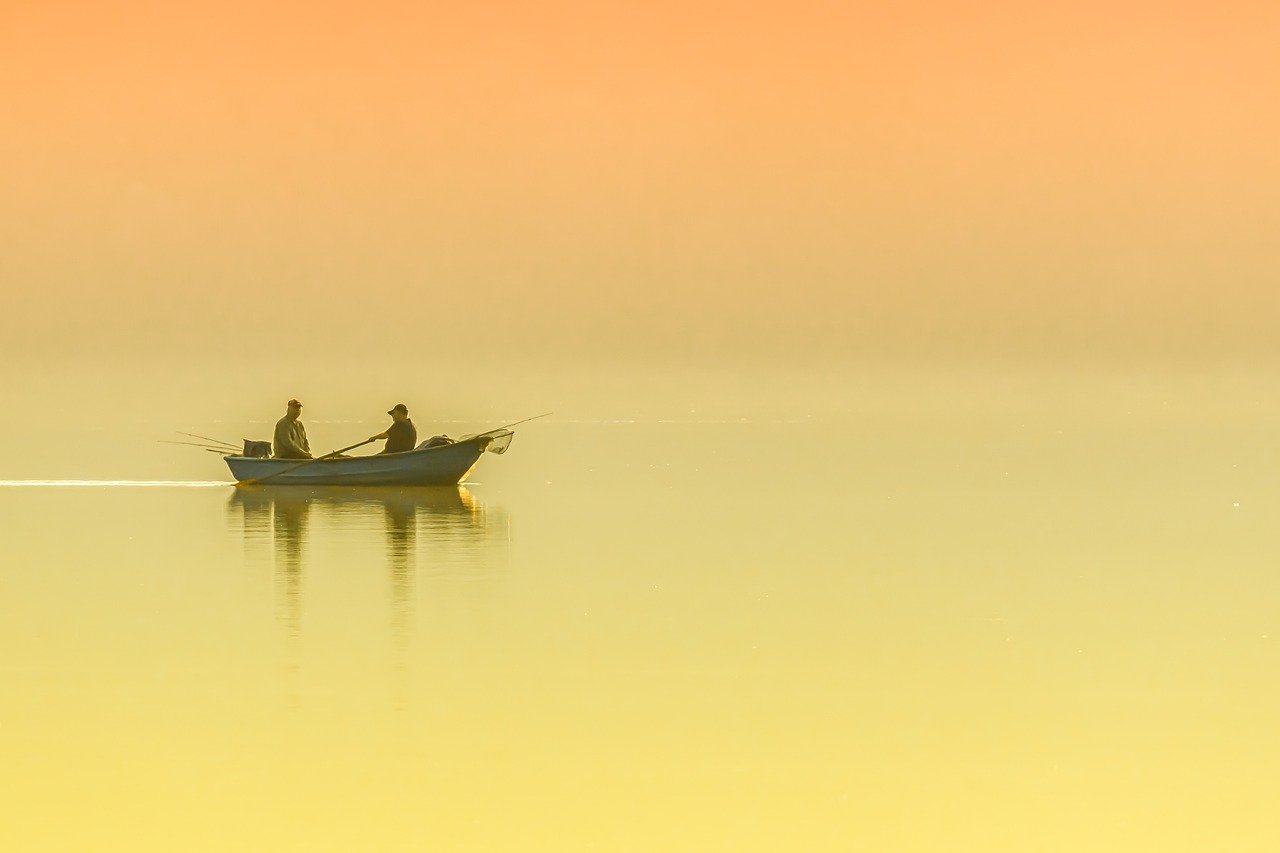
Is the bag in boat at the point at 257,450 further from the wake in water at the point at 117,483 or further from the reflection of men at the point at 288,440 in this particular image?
the wake in water at the point at 117,483

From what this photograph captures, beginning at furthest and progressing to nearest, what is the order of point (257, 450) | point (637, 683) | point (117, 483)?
1. point (117, 483)
2. point (257, 450)
3. point (637, 683)

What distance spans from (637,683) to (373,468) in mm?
22856

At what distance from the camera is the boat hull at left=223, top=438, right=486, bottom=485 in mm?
36344

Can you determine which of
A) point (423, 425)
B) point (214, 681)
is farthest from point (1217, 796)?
point (423, 425)

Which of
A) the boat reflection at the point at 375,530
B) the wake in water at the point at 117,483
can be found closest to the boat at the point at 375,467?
the boat reflection at the point at 375,530

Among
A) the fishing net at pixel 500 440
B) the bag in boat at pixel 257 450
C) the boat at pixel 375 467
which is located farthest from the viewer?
the fishing net at pixel 500 440

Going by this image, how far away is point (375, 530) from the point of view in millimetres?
28219

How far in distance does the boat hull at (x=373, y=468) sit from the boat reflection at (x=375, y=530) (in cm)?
35

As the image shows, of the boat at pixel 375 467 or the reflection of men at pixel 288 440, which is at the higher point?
the reflection of men at pixel 288 440

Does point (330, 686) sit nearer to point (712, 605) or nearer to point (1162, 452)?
point (712, 605)

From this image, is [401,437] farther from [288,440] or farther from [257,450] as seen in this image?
[257,450]

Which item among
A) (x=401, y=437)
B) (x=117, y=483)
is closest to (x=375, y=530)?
(x=401, y=437)

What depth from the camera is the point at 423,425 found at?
134m

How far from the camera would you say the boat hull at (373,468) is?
119ft
